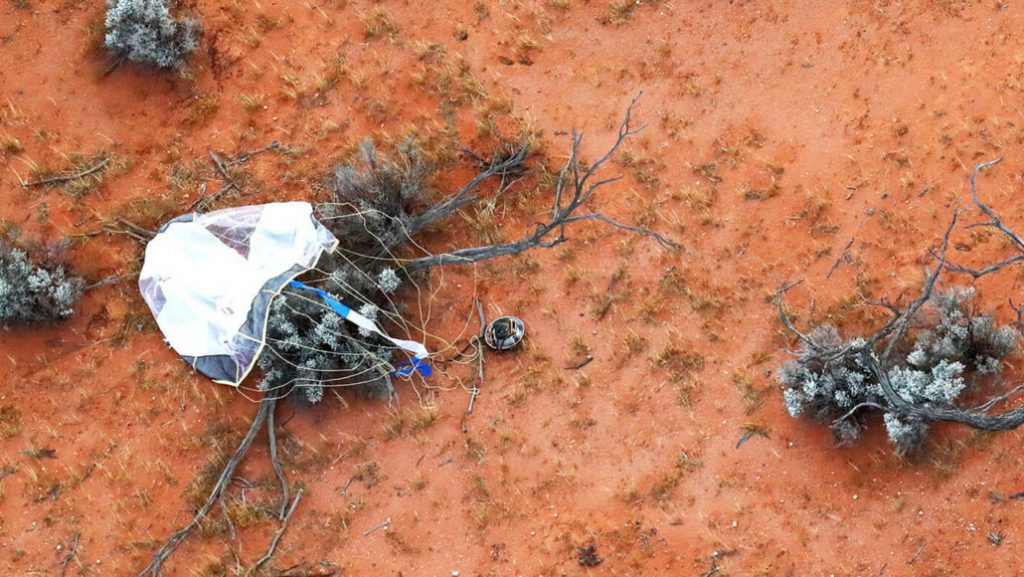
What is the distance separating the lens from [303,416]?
746 centimetres

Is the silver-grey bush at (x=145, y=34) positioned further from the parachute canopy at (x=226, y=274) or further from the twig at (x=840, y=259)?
the twig at (x=840, y=259)

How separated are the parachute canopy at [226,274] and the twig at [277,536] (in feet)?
3.48

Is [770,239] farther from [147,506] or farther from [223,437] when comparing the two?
[147,506]

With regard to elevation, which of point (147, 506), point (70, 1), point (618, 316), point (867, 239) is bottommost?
point (147, 506)

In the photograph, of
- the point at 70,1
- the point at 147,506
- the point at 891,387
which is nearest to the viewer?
the point at 891,387

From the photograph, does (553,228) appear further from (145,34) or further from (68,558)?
(68,558)

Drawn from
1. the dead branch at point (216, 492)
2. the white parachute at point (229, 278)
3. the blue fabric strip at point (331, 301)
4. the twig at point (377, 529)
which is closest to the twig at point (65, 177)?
the white parachute at point (229, 278)

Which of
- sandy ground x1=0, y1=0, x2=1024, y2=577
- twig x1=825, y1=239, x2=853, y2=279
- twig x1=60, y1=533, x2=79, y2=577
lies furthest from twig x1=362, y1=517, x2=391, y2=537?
twig x1=825, y1=239, x2=853, y2=279

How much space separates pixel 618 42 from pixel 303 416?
4.39 m

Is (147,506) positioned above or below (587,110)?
below

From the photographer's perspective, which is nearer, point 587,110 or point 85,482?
point 85,482

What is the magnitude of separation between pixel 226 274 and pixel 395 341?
144 cm

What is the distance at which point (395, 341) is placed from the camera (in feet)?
24.0

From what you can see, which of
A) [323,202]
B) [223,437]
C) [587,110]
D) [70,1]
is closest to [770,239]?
[587,110]
